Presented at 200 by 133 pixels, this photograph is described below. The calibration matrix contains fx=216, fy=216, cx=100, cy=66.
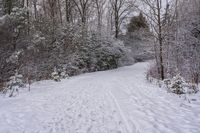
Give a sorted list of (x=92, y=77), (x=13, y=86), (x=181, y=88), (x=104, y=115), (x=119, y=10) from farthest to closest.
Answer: (x=119, y=10), (x=92, y=77), (x=13, y=86), (x=181, y=88), (x=104, y=115)

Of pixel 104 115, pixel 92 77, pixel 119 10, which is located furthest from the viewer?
pixel 119 10

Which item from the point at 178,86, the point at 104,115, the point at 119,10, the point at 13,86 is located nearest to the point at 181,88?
the point at 178,86

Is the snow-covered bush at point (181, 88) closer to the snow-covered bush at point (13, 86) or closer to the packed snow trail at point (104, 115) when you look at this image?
the packed snow trail at point (104, 115)

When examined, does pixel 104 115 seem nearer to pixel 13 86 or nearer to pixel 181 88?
pixel 181 88

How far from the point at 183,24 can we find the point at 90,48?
984 cm

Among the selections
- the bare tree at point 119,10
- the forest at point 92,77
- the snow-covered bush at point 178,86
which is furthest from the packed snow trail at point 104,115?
the bare tree at point 119,10

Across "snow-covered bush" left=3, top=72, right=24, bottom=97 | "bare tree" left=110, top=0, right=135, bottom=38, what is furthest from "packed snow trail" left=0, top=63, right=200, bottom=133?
"bare tree" left=110, top=0, right=135, bottom=38

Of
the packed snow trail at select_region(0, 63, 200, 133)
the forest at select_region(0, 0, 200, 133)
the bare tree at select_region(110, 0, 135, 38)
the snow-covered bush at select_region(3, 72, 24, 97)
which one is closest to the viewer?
the packed snow trail at select_region(0, 63, 200, 133)

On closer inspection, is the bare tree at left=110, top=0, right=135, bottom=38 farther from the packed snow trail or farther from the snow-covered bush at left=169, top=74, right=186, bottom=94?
the packed snow trail

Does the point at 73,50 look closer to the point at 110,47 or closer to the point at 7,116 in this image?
the point at 110,47

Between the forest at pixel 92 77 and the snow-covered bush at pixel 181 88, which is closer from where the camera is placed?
the forest at pixel 92 77

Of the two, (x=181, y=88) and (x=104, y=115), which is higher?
(x=181, y=88)

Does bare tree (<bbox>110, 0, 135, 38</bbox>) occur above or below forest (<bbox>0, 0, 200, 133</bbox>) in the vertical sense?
above

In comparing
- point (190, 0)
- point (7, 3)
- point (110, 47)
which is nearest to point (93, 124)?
point (7, 3)
